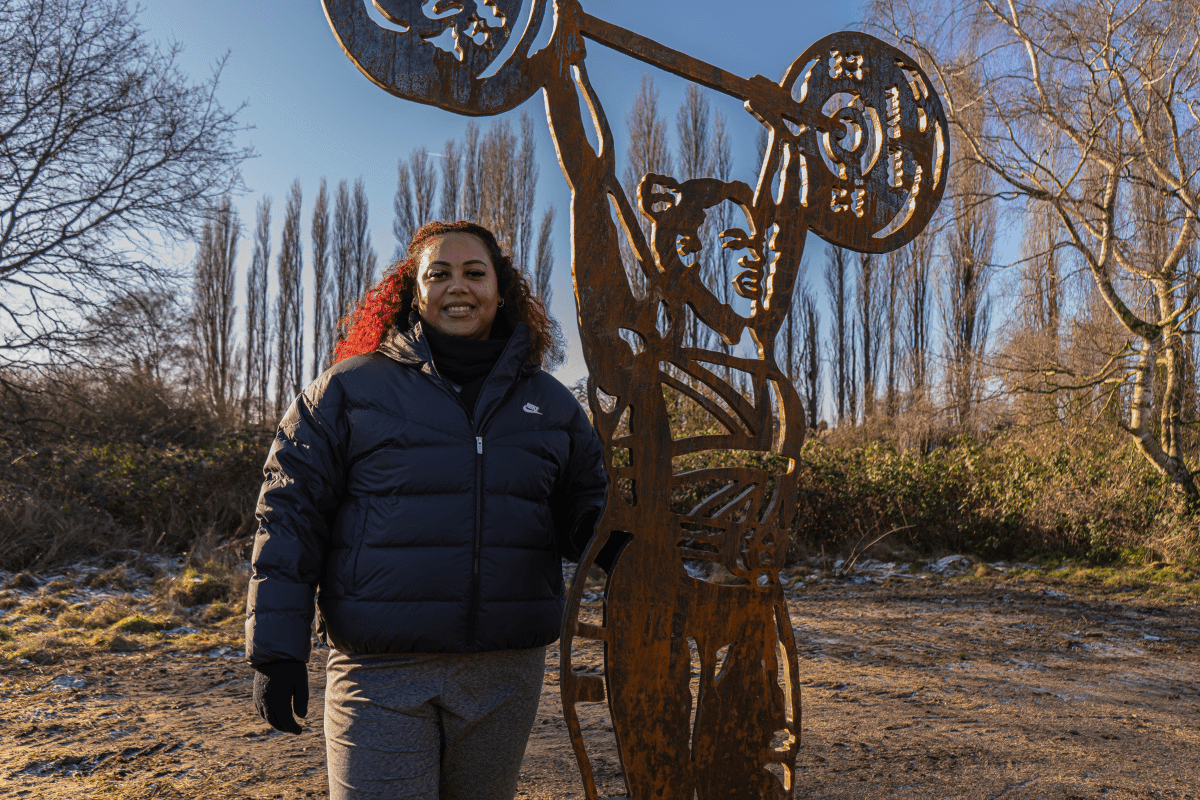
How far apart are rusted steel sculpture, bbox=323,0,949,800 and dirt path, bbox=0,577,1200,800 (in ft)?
3.70

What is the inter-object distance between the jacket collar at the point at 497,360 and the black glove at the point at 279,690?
0.69 meters

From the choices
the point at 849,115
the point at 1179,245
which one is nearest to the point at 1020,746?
the point at 849,115

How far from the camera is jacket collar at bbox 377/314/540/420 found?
1.79 m

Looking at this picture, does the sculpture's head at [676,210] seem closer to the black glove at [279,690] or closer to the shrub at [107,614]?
the black glove at [279,690]

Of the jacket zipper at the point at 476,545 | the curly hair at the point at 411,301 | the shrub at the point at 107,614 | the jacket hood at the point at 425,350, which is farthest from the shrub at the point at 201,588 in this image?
the jacket zipper at the point at 476,545

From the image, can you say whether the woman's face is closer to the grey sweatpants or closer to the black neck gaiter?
the black neck gaiter

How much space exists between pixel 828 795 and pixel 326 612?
220cm

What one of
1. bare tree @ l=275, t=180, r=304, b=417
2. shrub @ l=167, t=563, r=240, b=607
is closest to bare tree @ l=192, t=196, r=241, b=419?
bare tree @ l=275, t=180, r=304, b=417

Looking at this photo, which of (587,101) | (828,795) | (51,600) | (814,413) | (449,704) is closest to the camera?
(449,704)

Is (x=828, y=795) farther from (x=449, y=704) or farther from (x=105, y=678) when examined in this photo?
(x=105, y=678)

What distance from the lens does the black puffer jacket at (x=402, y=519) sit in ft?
5.36

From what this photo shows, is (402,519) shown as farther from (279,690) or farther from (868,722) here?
(868,722)

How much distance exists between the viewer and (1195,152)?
31.9ft

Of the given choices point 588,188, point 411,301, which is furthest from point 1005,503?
point 411,301
